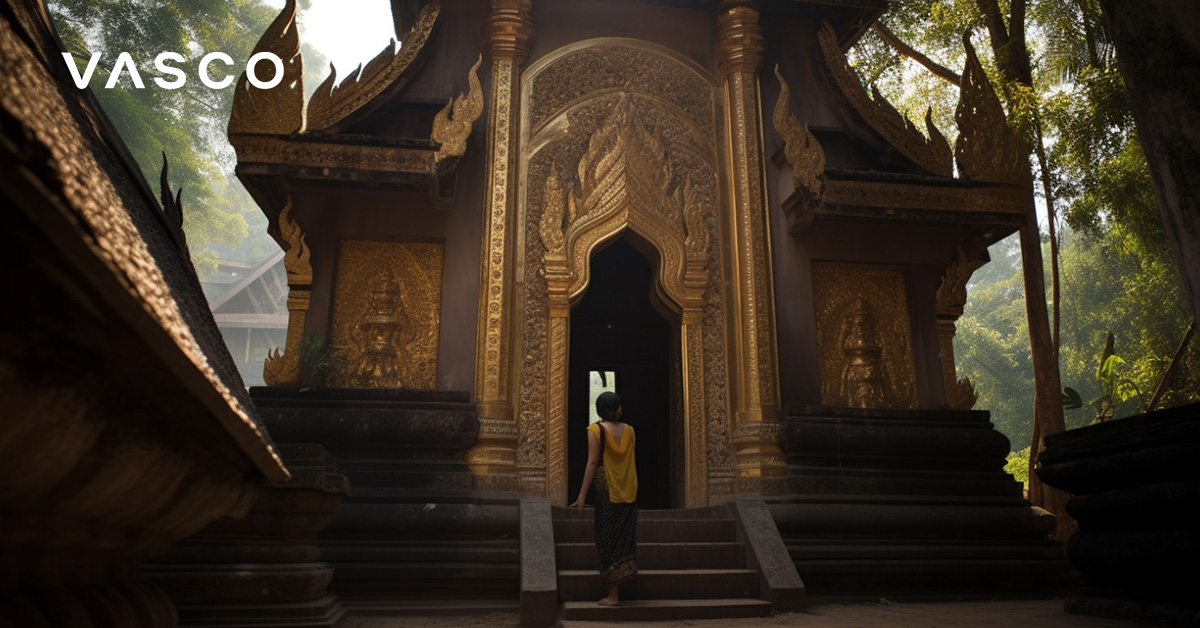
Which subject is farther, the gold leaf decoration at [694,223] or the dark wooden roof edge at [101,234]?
the gold leaf decoration at [694,223]

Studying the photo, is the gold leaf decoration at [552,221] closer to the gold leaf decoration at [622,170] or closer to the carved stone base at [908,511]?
the gold leaf decoration at [622,170]

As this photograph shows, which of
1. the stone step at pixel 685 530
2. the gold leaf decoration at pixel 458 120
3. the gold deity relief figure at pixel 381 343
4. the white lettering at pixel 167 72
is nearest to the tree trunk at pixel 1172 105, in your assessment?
the stone step at pixel 685 530

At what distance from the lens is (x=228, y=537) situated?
3.73 metres

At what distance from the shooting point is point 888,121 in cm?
754

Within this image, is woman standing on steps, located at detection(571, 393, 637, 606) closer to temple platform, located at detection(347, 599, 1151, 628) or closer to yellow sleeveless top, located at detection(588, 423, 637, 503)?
yellow sleeveless top, located at detection(588, 423, 637, 503)

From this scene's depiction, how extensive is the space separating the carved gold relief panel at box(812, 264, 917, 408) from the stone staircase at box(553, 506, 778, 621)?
199 cm

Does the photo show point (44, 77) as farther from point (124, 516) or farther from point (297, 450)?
point (297, 450)

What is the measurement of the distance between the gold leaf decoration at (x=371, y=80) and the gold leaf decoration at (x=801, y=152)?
345cm

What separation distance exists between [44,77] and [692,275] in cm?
633

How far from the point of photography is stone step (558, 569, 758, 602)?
4.73 m

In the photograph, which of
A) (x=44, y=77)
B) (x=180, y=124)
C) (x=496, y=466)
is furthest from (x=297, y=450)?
(x=180, y=124)

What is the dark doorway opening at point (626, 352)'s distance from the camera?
34.0 ft

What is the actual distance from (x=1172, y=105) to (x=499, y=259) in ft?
Result: 16.0

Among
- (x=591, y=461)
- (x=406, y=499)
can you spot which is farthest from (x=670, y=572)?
(x=406, y=499)
